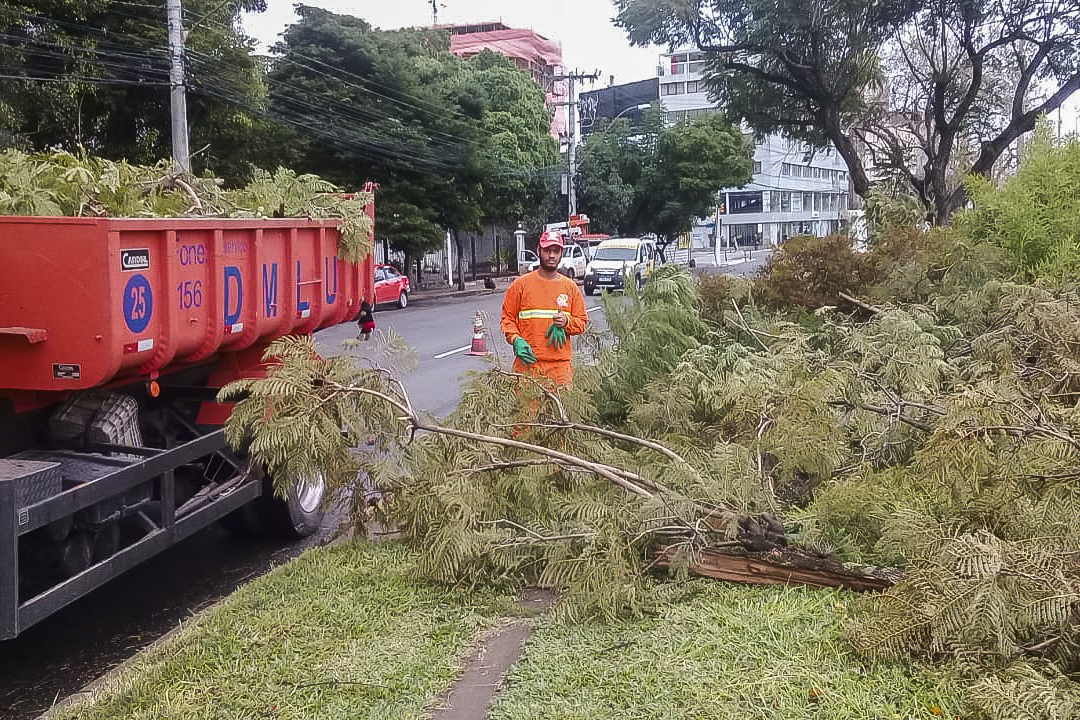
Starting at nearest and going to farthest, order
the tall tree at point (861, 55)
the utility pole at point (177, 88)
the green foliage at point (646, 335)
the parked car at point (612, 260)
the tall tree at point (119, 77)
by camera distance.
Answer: the green foliage at point (646, 335)
the tall tree at point (119, 77)
the utility pole at point (177, 88)
the tall tree at point (861, 55)
the parked car at point (612, 260)

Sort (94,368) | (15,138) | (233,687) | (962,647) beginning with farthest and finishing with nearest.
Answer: (15,138)
(94,368)
(233,687)
(962,647)

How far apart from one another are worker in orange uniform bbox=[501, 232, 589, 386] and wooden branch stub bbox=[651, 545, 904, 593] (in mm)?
1983

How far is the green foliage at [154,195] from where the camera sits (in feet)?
16.7

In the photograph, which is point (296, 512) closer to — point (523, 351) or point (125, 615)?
point (125, 615)

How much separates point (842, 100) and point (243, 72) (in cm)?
1229

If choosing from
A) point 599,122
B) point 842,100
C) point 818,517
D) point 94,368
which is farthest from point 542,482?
point 599,122

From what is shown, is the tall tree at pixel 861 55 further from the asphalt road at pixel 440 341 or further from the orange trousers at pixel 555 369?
the orange trousers at pixel 555 369

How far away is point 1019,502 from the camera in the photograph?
405 centimetres

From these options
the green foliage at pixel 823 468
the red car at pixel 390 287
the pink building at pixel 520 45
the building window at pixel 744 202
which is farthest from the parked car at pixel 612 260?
the pink building at pixel 520 45

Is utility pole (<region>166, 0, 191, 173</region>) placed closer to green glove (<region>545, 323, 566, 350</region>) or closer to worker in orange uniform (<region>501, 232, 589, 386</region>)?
worker in orange uniform (<region>501, 232, 589, 386</region>)

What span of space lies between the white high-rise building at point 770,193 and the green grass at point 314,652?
74283 mm

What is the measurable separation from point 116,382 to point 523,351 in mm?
2450

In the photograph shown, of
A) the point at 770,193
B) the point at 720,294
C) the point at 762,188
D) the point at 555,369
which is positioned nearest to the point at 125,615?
the point at 555,369

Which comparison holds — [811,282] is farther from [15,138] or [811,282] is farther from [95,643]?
[15,138]
